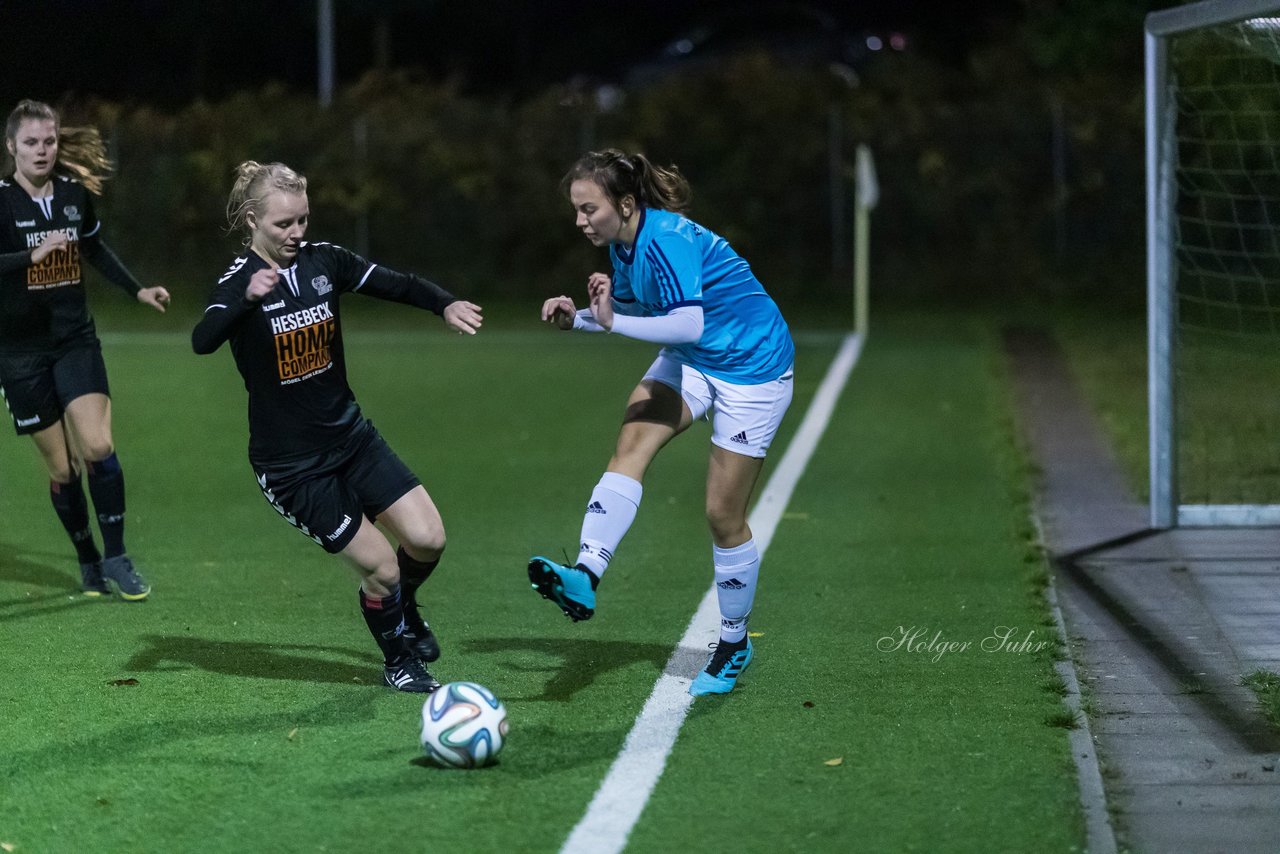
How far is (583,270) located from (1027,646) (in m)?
19.2

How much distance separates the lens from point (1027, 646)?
6.49 metres

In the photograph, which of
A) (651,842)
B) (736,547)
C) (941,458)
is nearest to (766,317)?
(736,547)

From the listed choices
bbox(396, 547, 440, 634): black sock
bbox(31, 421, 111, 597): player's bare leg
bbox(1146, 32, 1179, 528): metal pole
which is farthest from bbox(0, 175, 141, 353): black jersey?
bbox(1146, 32, 1179, 528): metal pole

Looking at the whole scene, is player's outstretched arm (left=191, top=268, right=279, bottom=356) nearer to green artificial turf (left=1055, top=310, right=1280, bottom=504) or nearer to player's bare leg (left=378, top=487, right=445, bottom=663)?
player's bare leg (left=378, top=487, right=445, bottom=663)

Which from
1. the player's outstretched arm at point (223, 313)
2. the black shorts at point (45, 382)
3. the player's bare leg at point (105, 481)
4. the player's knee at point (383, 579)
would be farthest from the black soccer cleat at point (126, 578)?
the player's outstretched arm at point (223, 313)

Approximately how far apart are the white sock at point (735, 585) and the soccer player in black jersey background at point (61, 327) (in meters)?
2.76

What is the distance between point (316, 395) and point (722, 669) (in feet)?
5.36

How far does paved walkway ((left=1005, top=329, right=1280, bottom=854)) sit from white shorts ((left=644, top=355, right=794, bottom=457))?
4.61ft

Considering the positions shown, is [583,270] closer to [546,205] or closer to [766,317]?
[546,205]

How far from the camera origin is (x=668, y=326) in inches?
217

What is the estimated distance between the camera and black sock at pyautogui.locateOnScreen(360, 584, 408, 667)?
583cm

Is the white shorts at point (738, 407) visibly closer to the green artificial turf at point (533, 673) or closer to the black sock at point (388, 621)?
the green artificial turf at point (533, 673)

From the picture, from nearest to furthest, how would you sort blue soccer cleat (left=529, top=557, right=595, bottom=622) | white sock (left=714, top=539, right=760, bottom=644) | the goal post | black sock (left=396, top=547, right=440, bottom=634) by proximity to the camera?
blue soccer cleat (left=529, top=557, right=595, bottom=622) → white sock (left=714, top=539, right=760, bottom=644) → black sock (left=396, top=547, right=440, bottom=634) → the goal post

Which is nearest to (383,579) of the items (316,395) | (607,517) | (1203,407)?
(316,395)
